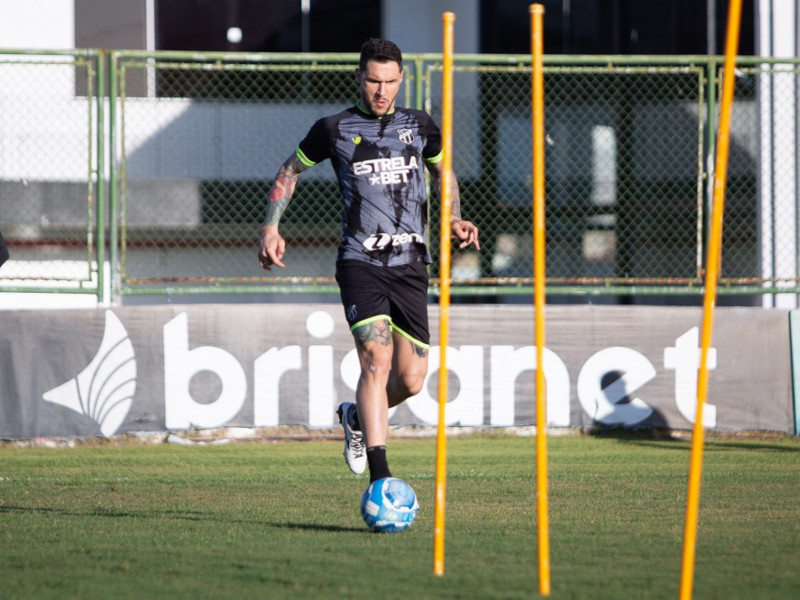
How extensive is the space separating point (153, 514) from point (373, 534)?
4.63 ft

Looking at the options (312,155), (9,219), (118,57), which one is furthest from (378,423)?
(9,219)

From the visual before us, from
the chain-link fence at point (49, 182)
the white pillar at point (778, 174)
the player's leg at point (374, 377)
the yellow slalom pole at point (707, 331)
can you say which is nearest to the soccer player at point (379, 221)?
the player's leg at point (374, 377)

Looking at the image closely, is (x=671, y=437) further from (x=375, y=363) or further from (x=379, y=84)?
(x=379, y=84)

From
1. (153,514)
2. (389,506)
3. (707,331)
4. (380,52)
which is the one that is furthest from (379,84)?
(707,331)

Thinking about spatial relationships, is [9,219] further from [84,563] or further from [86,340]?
[84,563]

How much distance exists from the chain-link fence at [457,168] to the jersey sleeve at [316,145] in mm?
4177

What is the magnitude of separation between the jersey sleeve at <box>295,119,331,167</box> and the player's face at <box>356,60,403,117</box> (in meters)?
0.25

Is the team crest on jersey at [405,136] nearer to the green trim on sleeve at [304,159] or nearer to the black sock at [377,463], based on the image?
the green trim on sleeve at [304,159]

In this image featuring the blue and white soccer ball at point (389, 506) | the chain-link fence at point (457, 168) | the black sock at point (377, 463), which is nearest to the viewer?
the blue and white soccer ball at point (389, 506)

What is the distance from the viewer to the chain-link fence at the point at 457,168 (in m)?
10.7

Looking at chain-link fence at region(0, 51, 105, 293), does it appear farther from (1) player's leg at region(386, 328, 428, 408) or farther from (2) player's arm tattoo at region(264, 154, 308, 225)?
(1) player's leg at region(386, 328, 428, 408)

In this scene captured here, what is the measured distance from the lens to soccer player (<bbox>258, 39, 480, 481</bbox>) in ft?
19.3

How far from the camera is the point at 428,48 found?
61.2 ft

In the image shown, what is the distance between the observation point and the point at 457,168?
1244 centimetres
